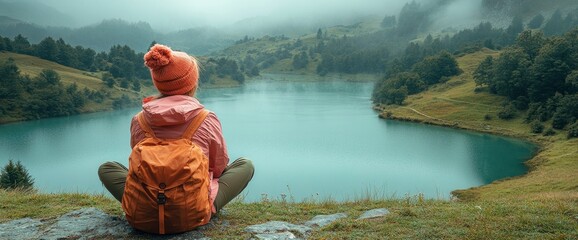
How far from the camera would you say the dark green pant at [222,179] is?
5605 mm

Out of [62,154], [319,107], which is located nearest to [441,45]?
[319,107]

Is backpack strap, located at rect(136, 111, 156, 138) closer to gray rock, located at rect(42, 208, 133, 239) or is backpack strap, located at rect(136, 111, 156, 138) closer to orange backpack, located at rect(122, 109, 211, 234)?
orange backpack, located at rect(122, 109, 211, 234)

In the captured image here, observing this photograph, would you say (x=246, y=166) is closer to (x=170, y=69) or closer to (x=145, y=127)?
(x=145, y=127)

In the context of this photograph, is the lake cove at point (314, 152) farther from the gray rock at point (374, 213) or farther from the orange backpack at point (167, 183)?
the orange backpack at point (167, 183)

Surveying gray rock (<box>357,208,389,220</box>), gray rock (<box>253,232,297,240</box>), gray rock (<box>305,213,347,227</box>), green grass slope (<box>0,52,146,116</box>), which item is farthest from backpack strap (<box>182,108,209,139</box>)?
green grass slope (<box>0,52,146,116</box>)

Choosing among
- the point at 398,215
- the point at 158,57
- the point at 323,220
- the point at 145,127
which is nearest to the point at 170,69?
the point at 158,57

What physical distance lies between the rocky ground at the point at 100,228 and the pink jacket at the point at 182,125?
2.42ft

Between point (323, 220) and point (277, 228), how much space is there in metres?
0.79

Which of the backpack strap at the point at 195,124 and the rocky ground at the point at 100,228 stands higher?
the backpack strap at the point at 195,124

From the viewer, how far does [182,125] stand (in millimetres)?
4918

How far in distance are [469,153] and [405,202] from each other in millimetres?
47585

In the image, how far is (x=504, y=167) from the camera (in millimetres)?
45688

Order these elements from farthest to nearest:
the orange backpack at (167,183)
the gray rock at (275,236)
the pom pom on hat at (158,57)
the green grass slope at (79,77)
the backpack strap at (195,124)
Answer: the green grass slope at (79,77)
the gray rock at (275,236)
the pom pom on hat at (158,57)
the backpack strap at (195,124)
the orange backpack at (167,183)

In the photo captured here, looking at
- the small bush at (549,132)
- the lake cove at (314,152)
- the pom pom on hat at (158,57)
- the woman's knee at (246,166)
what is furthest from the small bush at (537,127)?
the pom pom on hat at (158,57)
